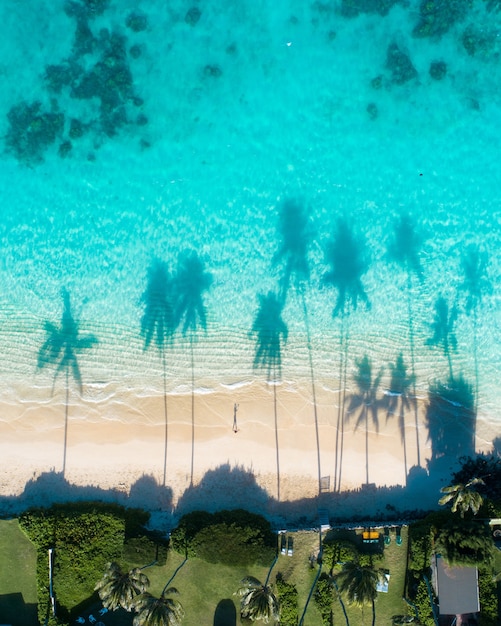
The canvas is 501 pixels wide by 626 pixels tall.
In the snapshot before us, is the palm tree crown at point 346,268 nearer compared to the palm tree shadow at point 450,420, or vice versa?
the palm tree shadow at point 450,420

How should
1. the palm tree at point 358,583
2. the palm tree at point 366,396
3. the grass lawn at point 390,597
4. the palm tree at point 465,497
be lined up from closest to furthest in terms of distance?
the palm tree at point 358,583 < the palm tree at point 465,497 < the grass lawn at point 390,597 < the palm tree at point 366,396

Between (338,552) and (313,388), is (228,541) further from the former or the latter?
(313,388)

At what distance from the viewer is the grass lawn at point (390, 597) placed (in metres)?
33.3

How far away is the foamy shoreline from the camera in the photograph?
115ft

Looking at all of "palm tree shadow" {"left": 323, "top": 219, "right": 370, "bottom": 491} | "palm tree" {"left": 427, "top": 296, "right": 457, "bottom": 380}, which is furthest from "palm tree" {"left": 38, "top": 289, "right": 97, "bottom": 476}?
"palm tree" {"left": 427, "top": 296, "right": 457, "bottom": 380}

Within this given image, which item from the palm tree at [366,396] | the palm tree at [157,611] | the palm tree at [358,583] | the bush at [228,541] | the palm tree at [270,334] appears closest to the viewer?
the palm tree at [358,583]

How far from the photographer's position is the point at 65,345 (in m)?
36.7

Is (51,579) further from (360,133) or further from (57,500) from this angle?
(360,133)

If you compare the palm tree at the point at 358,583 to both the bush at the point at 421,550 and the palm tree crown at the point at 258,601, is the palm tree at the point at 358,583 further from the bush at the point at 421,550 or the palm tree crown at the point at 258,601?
the palm tree crown at the point at 258,601

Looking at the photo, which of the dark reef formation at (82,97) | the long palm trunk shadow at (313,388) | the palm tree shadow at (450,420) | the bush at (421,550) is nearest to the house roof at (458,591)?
the bush at (421,550)

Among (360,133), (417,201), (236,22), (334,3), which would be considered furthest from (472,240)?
(236,22)

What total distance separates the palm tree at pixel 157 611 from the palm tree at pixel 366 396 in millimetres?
16697

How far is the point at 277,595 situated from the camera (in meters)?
33.2

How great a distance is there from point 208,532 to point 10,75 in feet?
119
